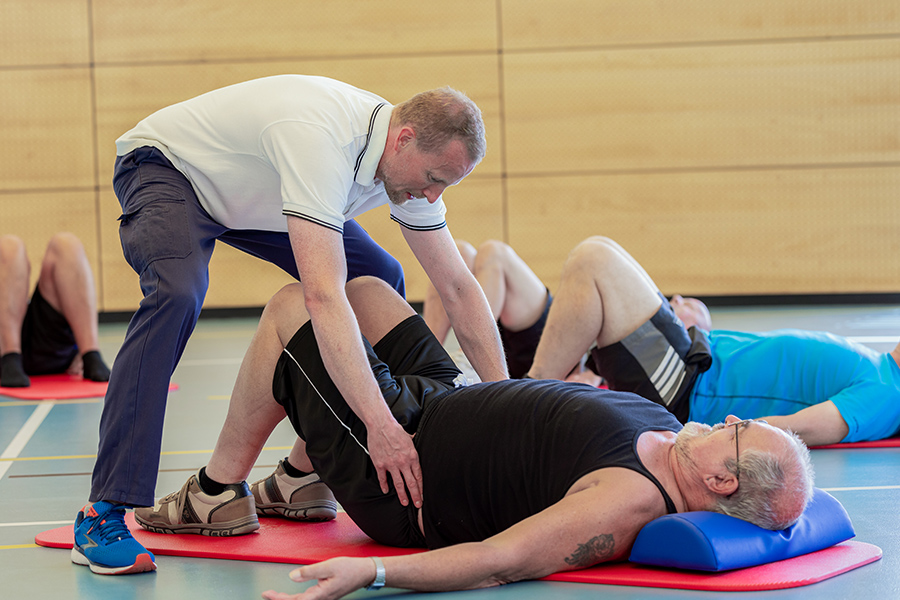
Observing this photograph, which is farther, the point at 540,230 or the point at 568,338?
the point at 540,230

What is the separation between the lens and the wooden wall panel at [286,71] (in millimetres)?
6535

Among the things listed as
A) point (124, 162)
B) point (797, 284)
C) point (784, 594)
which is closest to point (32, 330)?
point (124, 162)

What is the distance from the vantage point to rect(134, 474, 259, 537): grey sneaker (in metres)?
1.96

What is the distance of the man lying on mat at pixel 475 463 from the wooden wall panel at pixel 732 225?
4.68 meters

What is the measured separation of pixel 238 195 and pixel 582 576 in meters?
1.08

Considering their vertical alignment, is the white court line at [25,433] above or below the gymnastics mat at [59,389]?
below

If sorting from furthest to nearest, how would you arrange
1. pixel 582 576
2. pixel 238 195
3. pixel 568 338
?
pixel 568 338 → pixel 238 195 → pixel 582 576

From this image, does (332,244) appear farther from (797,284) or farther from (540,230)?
(797,284)

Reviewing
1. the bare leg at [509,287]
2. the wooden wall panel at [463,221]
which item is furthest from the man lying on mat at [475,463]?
the wooden wall panel at [463,221]

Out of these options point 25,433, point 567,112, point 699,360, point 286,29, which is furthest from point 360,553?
point 286,29

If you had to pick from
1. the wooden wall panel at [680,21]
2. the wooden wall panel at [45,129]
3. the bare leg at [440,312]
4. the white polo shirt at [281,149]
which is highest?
the wooden wall panel at [680,21]

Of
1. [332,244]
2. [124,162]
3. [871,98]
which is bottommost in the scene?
[332,244]

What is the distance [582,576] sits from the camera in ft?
5.35

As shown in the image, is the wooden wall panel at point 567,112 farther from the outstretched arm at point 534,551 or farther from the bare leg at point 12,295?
the outstretched arm at point 534,551
